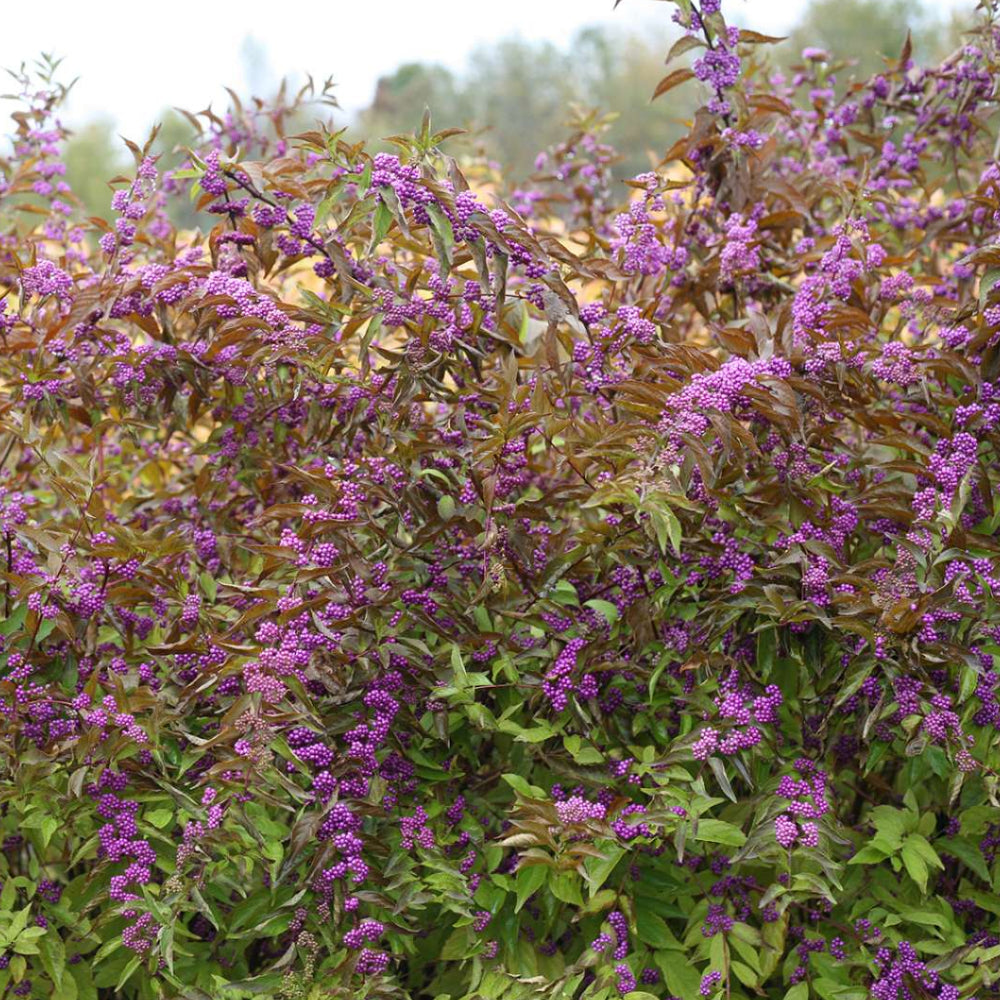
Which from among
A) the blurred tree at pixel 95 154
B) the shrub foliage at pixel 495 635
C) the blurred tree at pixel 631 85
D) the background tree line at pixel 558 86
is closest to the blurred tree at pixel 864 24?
the background tree line at pixel 558 86

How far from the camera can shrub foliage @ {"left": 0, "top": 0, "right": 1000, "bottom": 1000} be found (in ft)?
6.73

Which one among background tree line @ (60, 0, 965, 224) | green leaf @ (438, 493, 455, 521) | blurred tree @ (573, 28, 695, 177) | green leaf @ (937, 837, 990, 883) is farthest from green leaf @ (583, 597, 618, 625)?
blurred tree @ (573, 28, 695, 177)

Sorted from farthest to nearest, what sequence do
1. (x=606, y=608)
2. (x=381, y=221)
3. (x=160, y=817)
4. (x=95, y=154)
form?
1. (x=95, y=154)
2. (x=606, y=608)
3. (x=160, y=817)
4. (x=381, y=221)

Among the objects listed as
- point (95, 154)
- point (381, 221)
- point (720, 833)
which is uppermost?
point (95, 154)

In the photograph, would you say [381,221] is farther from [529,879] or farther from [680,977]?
[680,977]

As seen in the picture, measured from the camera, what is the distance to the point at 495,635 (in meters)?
2.25

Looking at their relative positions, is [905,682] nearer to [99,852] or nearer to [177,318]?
[99,852]

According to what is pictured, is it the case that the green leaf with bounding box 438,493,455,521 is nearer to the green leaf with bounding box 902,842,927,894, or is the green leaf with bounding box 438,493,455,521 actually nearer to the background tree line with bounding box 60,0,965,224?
the green leaf with bounding box 902,842,927,894

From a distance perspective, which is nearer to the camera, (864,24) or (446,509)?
(446,509)

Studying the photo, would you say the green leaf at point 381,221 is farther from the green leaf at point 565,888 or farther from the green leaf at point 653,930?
the green leaf at point 653,930

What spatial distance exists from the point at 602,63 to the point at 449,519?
2018 inches

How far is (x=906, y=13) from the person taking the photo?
122 ft

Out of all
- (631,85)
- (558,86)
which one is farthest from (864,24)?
(558,86)

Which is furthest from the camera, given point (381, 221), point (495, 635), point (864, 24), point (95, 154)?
point (95, 154)
